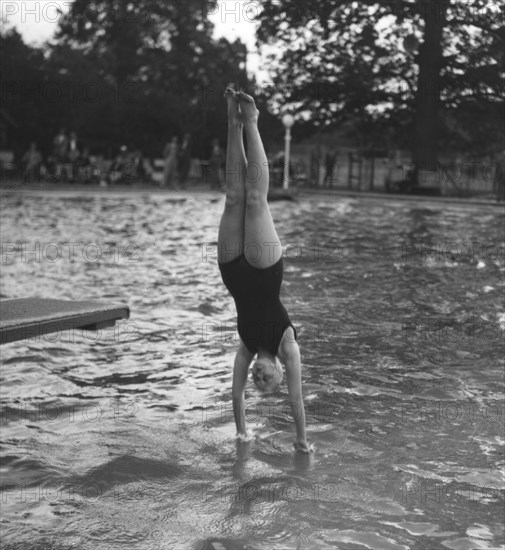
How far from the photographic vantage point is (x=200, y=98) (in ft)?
156

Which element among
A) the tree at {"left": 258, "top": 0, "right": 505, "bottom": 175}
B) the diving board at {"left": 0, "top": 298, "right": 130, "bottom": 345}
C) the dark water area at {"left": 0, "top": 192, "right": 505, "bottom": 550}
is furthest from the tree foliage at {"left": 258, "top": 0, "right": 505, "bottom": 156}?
the diving board at {"left": 0, "top": 298, "right": 130, "bottom": 345}

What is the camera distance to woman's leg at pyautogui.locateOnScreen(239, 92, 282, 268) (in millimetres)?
5102

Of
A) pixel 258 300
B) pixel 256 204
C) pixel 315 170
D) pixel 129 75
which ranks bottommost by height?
pixel 258 300

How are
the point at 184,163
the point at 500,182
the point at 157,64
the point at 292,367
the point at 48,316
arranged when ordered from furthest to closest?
the point at 157,64, the point at 184,163, the point at 500,182, the point at 48,316, the point at 292,367

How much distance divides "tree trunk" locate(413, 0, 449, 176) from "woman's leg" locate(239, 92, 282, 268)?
27855mm

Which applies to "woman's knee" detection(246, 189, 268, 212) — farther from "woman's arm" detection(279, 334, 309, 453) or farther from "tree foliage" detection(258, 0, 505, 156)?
"tree foliage" detection(258, 0, 505, 156)


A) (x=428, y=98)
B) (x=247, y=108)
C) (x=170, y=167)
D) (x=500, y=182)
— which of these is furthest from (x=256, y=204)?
(x=170, y=167)

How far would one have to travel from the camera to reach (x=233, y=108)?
525cm

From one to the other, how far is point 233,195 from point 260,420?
6.26 ft

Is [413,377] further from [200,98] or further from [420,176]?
[200,98]

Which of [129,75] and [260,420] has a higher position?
[129,75]

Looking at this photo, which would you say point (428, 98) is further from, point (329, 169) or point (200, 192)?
point (200, 192)

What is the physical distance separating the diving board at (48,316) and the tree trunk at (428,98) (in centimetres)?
2649

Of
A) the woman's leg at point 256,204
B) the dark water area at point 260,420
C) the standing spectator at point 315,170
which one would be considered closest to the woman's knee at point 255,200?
the woman's leg at point 256,204
